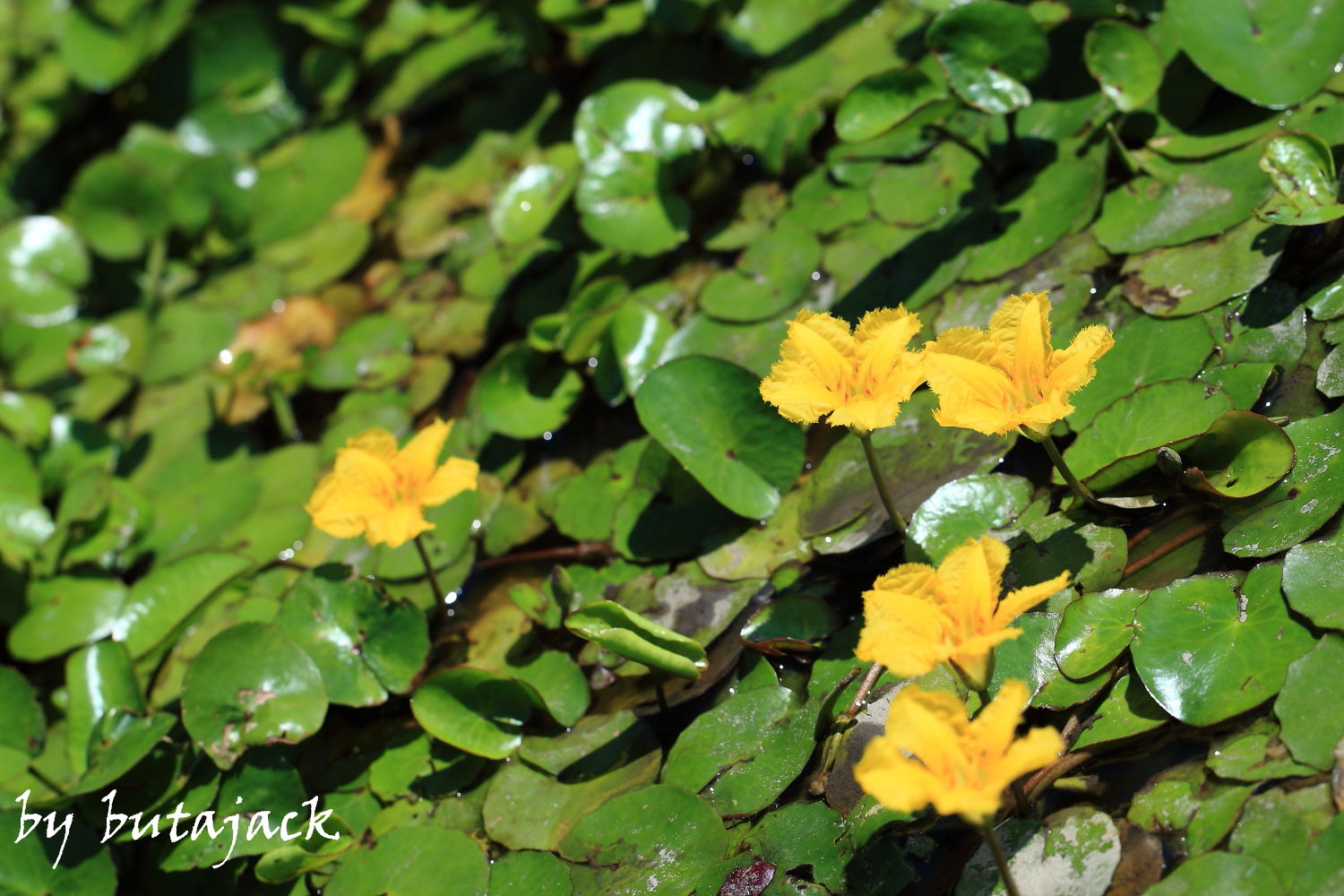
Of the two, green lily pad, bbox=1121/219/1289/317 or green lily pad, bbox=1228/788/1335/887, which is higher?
green lily pad, bbox=1121/219/1289/317

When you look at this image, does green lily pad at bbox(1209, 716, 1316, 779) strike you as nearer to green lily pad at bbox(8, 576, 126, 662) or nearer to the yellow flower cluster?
the yellow flower cluster

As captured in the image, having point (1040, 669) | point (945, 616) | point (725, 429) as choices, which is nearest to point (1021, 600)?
point (945, 616)

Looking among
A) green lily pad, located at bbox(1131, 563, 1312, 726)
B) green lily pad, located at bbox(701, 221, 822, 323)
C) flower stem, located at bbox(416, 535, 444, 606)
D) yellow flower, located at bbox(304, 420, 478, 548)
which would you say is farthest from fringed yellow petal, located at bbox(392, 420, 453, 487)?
green lily pad, located at bbox(1131, 563, 1312, 726)

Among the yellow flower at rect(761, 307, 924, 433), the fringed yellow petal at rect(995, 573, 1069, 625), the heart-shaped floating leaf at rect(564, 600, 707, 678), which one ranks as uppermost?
the yellow flower at rect(761, 307, 924, 433)

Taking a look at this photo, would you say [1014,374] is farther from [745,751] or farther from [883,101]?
[883,101]

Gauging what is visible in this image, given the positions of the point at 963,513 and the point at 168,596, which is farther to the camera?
the point at 168,596

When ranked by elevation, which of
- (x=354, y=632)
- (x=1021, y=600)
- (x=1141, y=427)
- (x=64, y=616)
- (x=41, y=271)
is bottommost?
(x=64, y=616)
